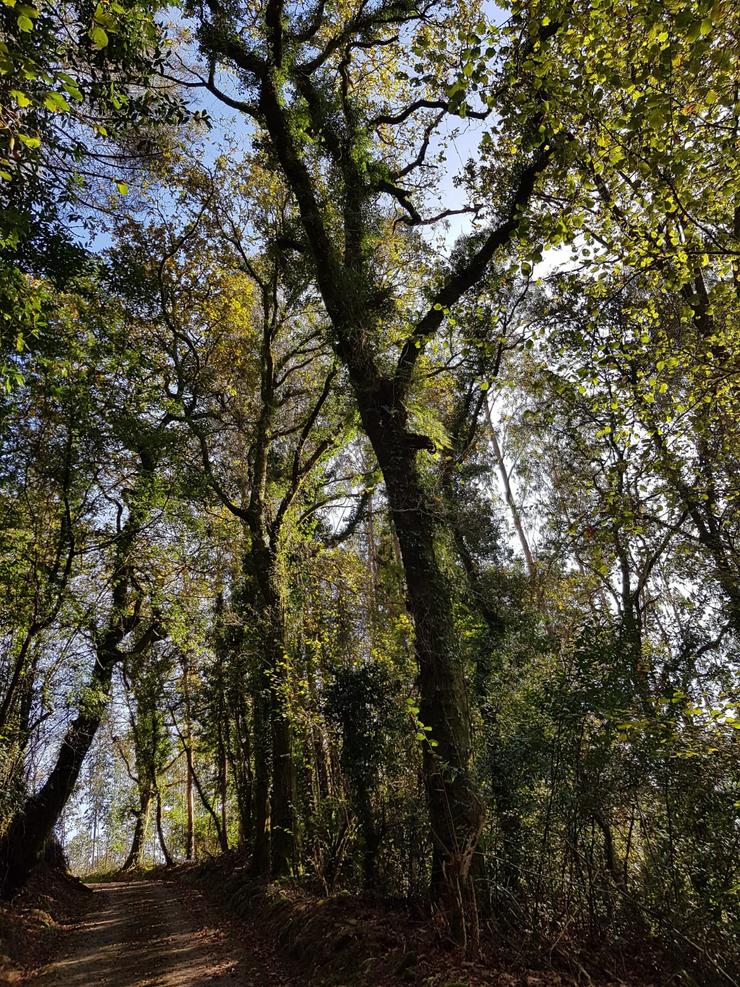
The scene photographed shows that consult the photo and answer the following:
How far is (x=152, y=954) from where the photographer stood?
8477 mm

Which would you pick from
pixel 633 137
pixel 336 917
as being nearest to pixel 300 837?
pixel 336 917

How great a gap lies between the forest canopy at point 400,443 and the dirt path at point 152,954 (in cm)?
Result: 149

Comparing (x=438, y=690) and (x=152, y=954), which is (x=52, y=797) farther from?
(x=438, y=690)

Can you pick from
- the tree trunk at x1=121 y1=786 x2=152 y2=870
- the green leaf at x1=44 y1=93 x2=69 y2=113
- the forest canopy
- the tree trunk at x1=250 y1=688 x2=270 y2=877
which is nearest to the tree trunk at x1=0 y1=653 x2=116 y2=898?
the forest canopy

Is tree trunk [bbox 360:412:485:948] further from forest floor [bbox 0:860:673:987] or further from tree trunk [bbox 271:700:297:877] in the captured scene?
Result: tree trunk [bbox 271:700:297:877]

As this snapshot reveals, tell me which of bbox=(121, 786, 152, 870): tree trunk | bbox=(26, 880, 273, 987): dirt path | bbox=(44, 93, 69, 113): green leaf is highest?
bbox=(44, 93, 69, 113): green leaf

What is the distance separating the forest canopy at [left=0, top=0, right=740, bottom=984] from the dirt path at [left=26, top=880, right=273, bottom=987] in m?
1.49

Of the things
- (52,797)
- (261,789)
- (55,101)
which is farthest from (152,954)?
(55,101)

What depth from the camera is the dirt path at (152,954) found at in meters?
7.03

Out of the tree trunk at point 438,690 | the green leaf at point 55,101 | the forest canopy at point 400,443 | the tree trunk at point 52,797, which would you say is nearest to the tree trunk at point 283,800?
the forest canopy at point 400,443

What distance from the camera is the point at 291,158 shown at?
8.00 m

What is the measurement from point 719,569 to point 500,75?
19.9 ft

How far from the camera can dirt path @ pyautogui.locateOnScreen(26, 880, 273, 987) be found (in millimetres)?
7031

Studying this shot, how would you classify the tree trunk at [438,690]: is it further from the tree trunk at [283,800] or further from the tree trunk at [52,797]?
the tree trunk at [52,797]
